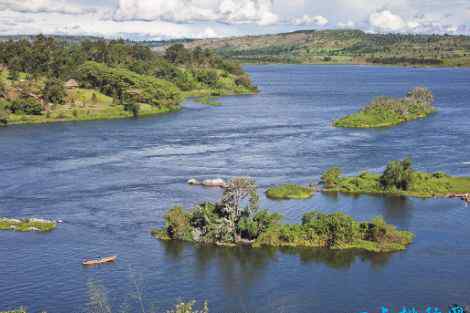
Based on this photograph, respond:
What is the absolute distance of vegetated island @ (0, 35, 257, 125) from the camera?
121 metres

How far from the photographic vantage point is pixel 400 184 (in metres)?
66.8

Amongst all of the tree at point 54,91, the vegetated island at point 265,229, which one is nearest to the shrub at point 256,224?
the vegetated island at point 265,229

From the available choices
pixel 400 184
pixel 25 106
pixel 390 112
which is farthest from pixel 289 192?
pixel 25 106

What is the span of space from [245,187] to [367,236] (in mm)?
10469

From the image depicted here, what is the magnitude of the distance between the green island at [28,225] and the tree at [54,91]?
68.2m

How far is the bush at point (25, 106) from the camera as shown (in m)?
119

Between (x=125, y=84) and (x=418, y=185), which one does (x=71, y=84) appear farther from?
(x=418, y=185)

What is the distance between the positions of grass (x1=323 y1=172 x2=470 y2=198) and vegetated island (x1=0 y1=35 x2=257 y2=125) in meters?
65.7

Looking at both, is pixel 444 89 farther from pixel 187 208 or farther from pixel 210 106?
pixel 187 208

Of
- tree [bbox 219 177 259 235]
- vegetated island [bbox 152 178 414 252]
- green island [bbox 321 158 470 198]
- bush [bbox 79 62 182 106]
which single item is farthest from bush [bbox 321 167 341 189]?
bush [bbox 79 62 182 106]

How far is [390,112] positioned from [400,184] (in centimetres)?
5112

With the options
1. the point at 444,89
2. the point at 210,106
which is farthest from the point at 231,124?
the point at 444,89

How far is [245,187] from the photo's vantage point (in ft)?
174

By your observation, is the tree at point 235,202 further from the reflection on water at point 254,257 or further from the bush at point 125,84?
the bush at point 125,84
